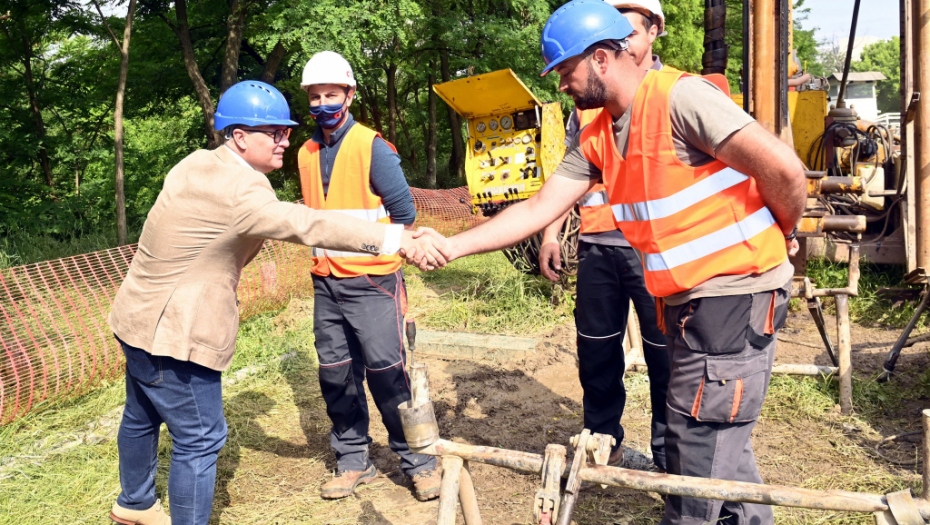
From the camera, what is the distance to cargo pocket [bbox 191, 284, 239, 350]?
9.35 feet

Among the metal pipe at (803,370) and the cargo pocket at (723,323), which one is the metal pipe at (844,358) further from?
the cargo pocket at (723,323)

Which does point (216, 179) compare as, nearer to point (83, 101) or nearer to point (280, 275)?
point (280, 275)

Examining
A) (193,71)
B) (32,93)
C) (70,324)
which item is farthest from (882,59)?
(70,324)

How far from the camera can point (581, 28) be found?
2.43 metres

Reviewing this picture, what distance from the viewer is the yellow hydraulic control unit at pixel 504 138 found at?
6.93 m

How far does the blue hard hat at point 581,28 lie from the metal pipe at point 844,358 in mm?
3097

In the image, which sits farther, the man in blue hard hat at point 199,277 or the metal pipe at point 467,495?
the man in blue hard hat at point 199,277

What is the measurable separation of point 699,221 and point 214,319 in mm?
1863

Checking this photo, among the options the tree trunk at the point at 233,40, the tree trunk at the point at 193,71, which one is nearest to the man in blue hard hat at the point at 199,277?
the tree trunk at the point at 193,71

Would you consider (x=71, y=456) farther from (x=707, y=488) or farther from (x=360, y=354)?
(x=707, y=488)

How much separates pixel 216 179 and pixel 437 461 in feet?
7.00

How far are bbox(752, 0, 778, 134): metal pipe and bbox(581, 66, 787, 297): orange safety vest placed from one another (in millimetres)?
3801

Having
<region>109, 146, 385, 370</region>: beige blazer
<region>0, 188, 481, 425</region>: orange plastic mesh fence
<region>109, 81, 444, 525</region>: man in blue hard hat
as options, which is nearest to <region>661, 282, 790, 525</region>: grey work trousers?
<region>109, 81, 444, 525</region>: man in blue hard hat

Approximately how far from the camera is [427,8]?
15766 millimetres
